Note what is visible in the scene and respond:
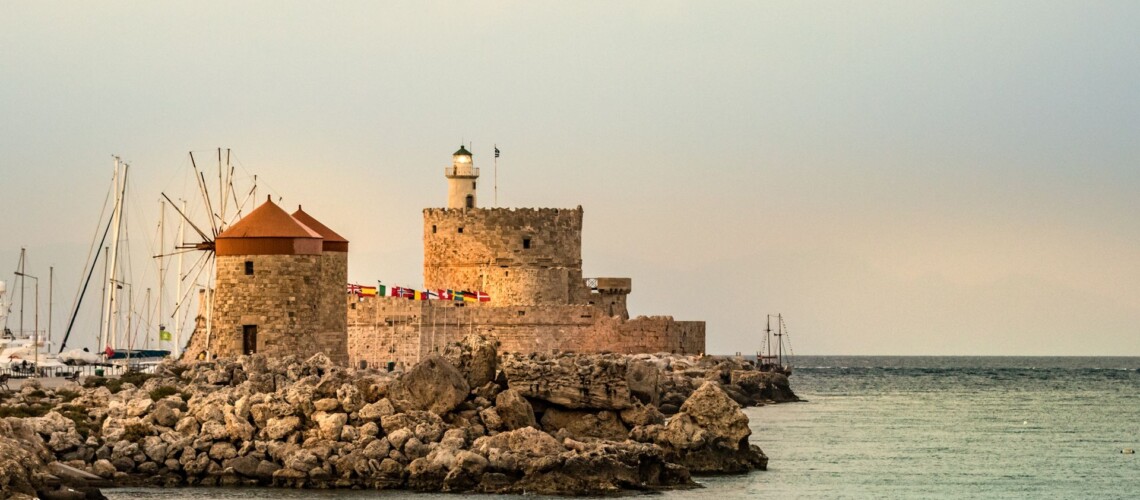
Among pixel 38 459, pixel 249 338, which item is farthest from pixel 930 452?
pixel 38 459

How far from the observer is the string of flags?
2041 inches

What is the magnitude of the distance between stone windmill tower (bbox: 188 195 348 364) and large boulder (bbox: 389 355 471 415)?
31.1 ft

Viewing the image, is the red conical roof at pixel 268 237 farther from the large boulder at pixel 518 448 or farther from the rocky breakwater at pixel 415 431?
the large boulder at pixel 518 448

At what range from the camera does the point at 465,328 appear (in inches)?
2089

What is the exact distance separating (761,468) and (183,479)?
9766 mm

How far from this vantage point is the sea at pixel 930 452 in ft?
96.6

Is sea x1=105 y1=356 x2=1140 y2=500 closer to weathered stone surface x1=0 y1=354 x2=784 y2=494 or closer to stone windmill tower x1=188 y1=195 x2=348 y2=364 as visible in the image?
weathered stone surface x1=0 y1=354 x2=784 y2=494

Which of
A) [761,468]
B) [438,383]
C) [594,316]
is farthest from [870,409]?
[438,383]

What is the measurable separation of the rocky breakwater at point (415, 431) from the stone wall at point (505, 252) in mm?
22819

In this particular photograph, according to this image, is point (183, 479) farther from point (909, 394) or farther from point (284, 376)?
point (909, 394)

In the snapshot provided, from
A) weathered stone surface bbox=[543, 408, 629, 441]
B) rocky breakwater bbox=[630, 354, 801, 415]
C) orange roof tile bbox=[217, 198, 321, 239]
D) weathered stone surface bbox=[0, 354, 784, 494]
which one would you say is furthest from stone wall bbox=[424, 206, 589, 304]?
weathered stone surface bbox=[543, 408, 629, 441]

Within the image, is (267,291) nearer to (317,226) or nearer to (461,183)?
(317,226)

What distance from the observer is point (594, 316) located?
5441 centimetres

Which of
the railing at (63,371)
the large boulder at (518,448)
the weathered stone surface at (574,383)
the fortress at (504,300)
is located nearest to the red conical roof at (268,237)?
the railing at (63,371)
